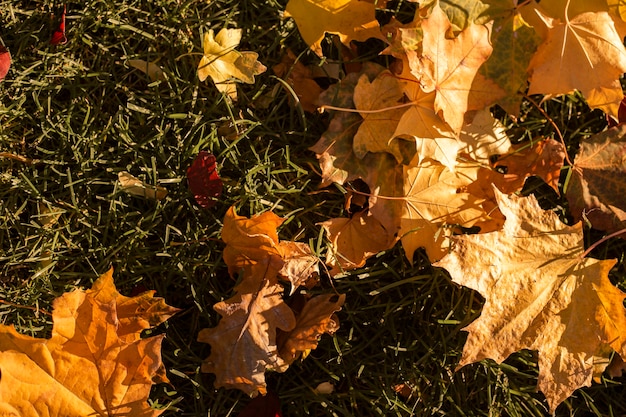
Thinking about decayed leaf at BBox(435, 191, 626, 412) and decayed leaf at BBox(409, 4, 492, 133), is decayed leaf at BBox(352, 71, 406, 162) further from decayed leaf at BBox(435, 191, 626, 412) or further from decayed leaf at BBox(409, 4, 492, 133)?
decayed leaf at BBox(435, 191, 626, 412)

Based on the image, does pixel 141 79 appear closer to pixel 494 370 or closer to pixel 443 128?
pixel 443 128

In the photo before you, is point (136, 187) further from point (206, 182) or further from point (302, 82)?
point (302, 82)

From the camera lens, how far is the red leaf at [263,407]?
1.67 meters

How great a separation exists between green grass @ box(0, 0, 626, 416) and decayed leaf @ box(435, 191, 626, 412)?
215mm

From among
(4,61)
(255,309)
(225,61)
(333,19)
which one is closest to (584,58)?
(333,19)

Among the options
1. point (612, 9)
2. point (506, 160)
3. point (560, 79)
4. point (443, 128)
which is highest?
point (612, 9)

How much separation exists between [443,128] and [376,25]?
1.10 feet

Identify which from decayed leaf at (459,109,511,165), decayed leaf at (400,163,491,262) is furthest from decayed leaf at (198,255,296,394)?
decayed leaf at (459,109,511,165)

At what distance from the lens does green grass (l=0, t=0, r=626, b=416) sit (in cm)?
173

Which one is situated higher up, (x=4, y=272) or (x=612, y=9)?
(x=612, y=9)

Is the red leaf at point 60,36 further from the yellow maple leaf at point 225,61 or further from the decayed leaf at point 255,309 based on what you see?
the decayed leaf at point 255,309

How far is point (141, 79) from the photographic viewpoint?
1810mm

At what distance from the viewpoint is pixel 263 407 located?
5.51 ft

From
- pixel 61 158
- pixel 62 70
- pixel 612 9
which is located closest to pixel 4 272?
pixel 61 158
